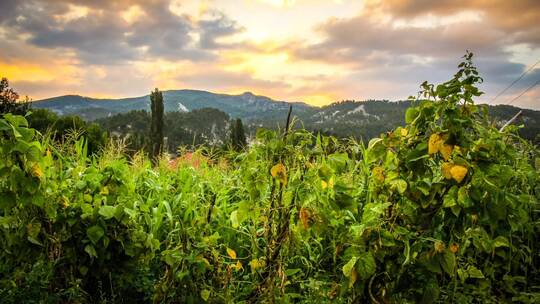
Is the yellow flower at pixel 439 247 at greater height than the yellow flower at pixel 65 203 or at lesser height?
lesser

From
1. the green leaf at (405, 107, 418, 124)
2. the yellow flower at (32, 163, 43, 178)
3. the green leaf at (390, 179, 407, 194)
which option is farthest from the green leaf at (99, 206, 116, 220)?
the green leaf at (405, 107, 418, 124)

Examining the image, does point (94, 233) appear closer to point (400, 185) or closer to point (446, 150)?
point (400, 185)

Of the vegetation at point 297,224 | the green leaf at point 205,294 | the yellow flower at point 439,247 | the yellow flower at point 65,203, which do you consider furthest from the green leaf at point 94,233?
the yellow flower at point 439,247

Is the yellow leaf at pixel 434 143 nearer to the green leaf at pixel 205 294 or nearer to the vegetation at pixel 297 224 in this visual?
the vegetation at pixel 297 224

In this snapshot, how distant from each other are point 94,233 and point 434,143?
1842 millimetres

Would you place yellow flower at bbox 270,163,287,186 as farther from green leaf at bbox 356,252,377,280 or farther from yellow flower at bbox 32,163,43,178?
yellow flower at bbox 32,163,43,178

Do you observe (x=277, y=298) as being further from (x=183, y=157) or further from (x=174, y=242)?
(x=183, y=157)

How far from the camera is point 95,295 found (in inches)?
102

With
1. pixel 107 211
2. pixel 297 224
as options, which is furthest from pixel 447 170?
pixel 107 211

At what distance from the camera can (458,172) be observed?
66.1 inches

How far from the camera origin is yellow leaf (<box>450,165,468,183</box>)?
167cm

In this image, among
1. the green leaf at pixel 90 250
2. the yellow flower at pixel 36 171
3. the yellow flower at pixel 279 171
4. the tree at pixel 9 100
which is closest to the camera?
the yellow flower at pixel 279 171

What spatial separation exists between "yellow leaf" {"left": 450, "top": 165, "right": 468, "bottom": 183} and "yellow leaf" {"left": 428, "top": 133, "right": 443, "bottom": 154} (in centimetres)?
11

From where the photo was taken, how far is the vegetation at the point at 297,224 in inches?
73.2
